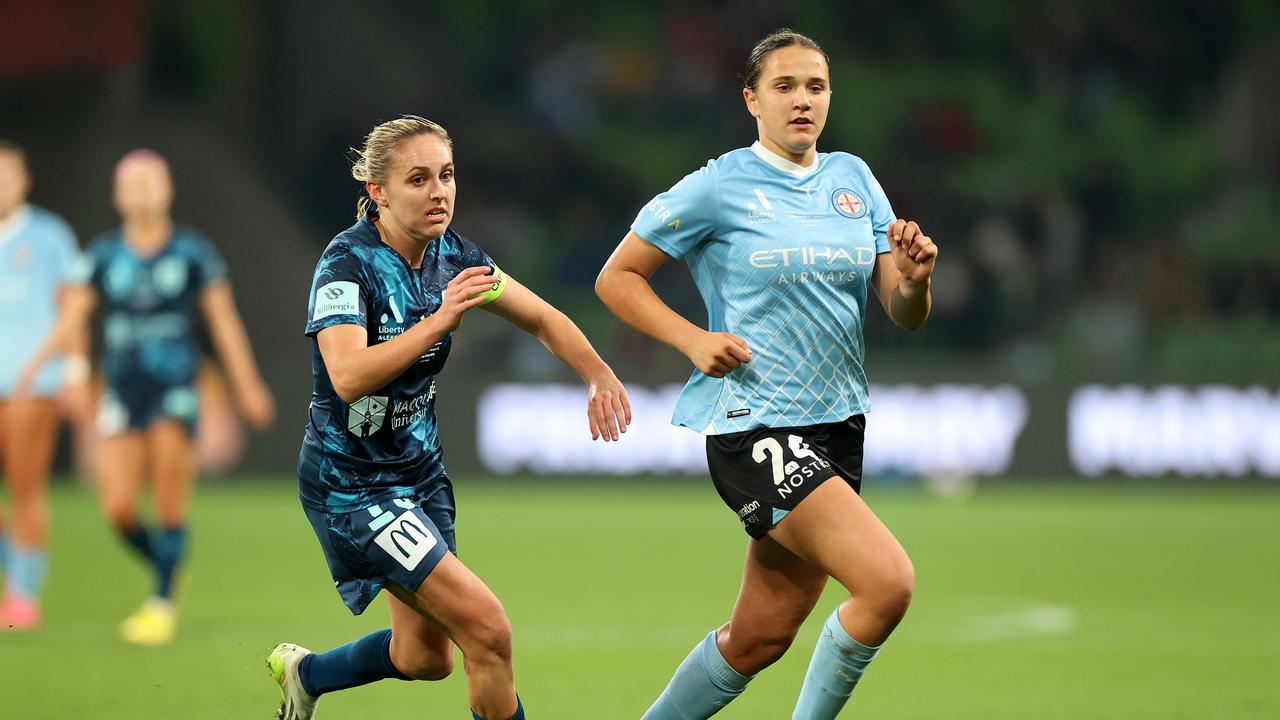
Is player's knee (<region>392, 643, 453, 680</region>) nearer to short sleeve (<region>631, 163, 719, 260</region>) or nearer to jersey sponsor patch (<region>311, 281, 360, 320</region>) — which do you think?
jersey sponsor patch (<region>311, 281, 360, 320</region>)

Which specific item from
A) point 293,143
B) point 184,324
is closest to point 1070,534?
point 184,324

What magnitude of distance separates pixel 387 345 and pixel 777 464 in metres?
1.23

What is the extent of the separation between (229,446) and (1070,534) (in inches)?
363

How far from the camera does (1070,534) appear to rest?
1409cm

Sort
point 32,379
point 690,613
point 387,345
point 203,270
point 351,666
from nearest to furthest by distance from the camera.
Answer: point 387,345 < point 351,666 < point 203,270 < point 32,379 < point 690,613

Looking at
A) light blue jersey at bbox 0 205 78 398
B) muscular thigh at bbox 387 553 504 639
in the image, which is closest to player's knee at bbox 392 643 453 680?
muscular thigh at bbox 387 553 504 639

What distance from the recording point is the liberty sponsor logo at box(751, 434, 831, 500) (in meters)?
5.06

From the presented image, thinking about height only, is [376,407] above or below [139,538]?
above

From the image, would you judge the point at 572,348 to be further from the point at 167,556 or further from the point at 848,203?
the point at 167,556

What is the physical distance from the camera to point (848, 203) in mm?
5398

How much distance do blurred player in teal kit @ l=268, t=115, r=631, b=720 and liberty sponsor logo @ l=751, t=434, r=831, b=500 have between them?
1.43ft

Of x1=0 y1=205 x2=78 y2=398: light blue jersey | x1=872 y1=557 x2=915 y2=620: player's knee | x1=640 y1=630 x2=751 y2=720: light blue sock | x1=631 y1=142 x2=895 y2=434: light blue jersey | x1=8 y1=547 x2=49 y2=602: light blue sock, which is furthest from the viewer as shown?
x1=0 y1=205 x2=78 y2=398: light blue jersey

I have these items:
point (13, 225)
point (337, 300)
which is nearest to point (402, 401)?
point (337, 300)

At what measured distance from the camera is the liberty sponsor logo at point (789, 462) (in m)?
5.06
